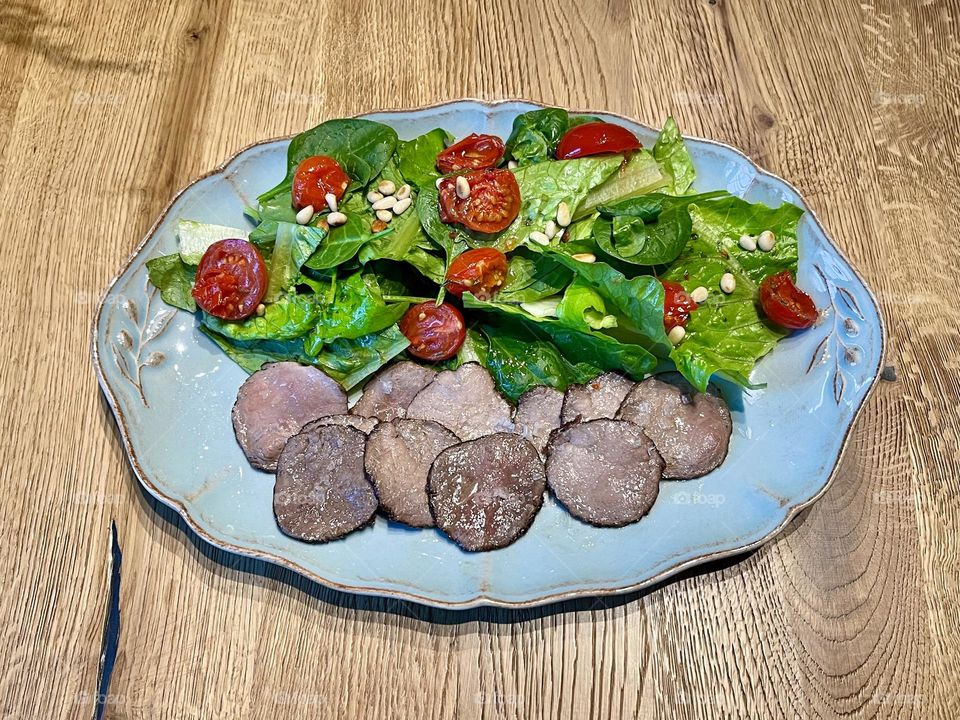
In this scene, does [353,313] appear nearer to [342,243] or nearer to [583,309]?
[342,243]

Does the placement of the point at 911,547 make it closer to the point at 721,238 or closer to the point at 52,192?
the point at 721,238

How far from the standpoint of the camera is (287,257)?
2961 millimetres

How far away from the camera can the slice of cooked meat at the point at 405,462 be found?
105 inches

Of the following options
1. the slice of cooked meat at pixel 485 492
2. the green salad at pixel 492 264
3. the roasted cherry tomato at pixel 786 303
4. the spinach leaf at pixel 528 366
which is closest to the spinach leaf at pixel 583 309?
the green salad at pixel 492 264

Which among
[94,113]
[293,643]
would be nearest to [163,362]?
[293,643]

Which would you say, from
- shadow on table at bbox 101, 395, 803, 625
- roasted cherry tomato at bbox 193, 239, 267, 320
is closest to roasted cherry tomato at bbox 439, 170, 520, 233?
roasted cherry tomato at bbox 193, 239, 267, 320

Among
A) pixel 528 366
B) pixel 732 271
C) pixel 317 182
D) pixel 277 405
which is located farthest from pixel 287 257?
pixel 732 271

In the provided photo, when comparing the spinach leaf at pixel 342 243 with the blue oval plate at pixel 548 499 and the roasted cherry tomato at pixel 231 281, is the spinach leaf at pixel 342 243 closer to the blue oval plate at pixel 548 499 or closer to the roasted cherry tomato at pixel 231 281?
the roasted cherry tomato at pixel 231 281

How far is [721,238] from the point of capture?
304cm

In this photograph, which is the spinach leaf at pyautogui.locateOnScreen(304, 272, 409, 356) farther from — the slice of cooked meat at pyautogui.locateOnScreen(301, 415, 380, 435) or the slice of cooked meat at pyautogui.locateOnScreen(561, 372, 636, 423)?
the slice of cooked meat at pyautogui.locateOnScreen(561, 372, 636, 423)

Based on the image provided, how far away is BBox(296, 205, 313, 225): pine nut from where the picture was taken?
289 cm

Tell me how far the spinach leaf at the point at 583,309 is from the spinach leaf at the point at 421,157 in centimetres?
82

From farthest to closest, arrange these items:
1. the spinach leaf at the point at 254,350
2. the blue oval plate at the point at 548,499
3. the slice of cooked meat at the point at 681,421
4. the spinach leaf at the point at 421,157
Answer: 1. the spinach leaf at the point at 421,157
2. the spinach leaf at the point at 254,350
3. the slice of cooked meat at the point at 681,421
4. the blue oval plate at the point at 548,499

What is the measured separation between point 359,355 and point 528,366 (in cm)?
70
